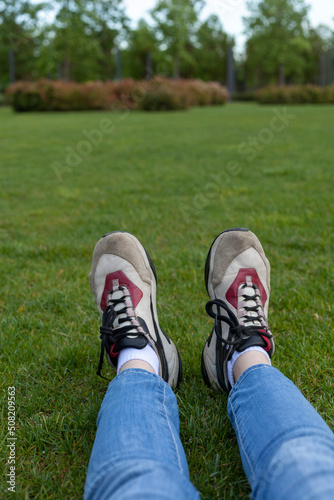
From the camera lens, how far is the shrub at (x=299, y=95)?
69.8ft

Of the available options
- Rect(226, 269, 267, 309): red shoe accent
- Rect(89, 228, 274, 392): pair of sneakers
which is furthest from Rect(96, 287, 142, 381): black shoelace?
Rect(226, 269, 267, 309): red shoe accent

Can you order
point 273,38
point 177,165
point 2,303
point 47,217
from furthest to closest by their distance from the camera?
point 273,38
point 177,165
point 47,217
point 2,303

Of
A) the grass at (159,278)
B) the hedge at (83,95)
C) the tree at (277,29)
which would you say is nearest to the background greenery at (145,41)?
the tree at (277,29)

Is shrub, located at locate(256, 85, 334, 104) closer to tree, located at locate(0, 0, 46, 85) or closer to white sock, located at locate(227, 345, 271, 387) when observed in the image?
tree, located at locate(0, 0, 46, 85)

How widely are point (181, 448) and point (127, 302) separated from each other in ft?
2.27

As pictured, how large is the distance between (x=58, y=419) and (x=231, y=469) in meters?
0.56

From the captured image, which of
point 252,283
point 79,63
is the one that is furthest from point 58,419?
point 79,63

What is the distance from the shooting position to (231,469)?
113 centimetres

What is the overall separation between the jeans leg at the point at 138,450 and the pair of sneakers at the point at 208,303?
11.4 inches

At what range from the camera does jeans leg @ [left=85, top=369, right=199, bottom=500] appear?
2.76ft

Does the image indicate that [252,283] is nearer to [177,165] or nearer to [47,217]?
[47,217]

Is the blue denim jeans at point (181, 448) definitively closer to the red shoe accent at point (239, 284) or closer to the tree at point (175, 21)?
the red shoe accent at point (239, 284)

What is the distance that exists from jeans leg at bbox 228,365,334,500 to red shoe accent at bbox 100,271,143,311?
602mm

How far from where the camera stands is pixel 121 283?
170cm
